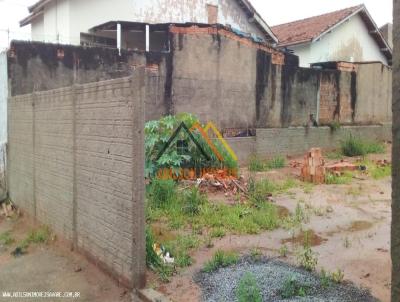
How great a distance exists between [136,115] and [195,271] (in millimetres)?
1638

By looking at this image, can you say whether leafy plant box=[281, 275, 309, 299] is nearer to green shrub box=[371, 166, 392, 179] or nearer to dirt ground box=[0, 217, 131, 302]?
dirt ground box=[0, 217, 131, 302]

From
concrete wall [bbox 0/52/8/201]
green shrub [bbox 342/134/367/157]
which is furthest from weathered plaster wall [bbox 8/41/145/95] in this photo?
green shrub [bbox 342/134/367/157]

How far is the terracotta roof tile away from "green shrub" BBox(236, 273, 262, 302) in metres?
16.1

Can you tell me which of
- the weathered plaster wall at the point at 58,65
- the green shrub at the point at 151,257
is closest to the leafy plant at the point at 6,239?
the green shrub at the point at 151,257

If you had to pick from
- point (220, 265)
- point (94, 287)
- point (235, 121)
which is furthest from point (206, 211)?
point (235, 121)

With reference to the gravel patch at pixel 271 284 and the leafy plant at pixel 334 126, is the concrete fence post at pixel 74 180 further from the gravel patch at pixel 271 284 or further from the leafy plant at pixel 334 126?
the leafy plant at pixel 334 126

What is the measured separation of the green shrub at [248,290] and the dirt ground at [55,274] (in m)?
1.05

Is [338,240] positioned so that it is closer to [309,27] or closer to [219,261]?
[219,261]

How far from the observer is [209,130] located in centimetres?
1002

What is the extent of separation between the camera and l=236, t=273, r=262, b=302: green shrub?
122 inches

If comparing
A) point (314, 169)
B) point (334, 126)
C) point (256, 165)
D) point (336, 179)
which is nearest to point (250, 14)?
point (334, 126)

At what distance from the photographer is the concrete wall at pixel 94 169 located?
11.6 ft

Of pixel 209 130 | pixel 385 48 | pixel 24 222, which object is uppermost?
pixel 385 48

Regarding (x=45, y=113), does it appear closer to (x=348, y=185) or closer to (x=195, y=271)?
(x=195, y=271)
